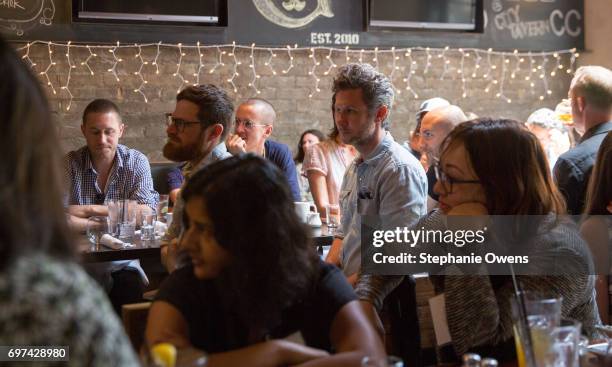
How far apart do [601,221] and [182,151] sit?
5.66 feet

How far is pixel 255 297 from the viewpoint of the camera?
1.84 metres

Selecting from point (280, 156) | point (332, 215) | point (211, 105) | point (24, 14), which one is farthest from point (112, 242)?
point (24, 14)

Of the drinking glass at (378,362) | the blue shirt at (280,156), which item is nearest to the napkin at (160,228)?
the blue shirt at (280,156)

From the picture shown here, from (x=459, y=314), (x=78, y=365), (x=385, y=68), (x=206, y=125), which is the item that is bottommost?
(x=459, y=314)

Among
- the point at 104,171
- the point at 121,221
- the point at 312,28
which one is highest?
the point at 312,28

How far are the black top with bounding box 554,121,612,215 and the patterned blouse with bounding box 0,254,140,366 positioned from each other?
312cm

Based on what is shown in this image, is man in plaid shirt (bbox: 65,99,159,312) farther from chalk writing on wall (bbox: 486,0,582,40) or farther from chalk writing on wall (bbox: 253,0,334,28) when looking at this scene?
chalk writing on wall (bbox: 486,0,582,40)

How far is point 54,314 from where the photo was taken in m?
0.94

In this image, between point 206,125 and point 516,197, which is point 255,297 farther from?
point 206,125

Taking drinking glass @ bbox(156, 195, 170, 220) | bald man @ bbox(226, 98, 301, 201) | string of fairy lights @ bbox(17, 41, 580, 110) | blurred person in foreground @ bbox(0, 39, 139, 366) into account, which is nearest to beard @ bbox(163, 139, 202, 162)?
drinking glass @ bbox(156, 195, 170, 220)

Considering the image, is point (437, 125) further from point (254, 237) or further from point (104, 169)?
point (254, 237)

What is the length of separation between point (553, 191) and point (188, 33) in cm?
505

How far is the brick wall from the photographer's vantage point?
6.45 metres

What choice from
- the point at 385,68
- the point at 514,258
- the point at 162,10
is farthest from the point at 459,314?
the point at 385,68
